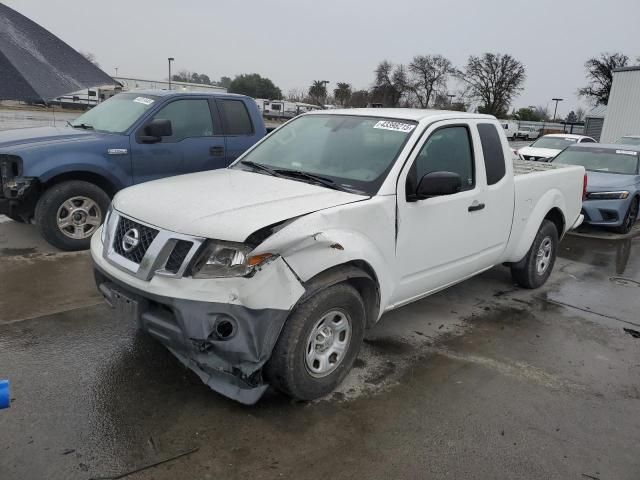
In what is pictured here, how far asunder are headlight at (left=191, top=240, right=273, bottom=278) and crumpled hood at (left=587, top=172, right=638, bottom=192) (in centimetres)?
827

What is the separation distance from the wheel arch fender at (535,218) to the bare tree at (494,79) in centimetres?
6322

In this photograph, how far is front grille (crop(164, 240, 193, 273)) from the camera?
2.91 metres

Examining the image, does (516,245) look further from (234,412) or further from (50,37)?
(50,37)

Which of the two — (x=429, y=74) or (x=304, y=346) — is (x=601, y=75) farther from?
(x=304, y=346)

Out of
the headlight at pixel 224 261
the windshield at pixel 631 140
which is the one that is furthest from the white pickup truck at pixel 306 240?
the windshield at pixel 631 140

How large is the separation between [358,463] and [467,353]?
1726 mm

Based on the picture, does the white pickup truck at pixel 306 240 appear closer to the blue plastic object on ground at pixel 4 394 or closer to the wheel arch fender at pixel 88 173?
the blue plastic object on ground at pixel 4 394

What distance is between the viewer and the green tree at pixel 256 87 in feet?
229

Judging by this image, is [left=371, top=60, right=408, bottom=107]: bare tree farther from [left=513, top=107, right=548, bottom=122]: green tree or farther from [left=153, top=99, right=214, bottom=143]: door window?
[left=153, top=99, right=214, bottom=143]: door window

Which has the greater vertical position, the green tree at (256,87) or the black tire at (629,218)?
the green tree at (256,87)

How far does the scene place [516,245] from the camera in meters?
5.22

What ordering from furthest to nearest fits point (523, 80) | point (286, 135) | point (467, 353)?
point (523, 80) < point (286, 135) < point (467, 353)

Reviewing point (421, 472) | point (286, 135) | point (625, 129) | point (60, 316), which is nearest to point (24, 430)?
point (60, 316)

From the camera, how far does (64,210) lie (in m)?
5.97
